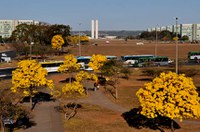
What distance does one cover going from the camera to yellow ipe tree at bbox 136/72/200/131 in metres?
23.0

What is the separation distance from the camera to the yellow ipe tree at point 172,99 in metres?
23.0

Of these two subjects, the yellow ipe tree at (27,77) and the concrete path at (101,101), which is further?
the concrete path at (101,101)

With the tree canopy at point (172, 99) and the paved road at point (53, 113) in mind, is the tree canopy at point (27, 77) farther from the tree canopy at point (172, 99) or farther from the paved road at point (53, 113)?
the tree canopy at point (172, 99)

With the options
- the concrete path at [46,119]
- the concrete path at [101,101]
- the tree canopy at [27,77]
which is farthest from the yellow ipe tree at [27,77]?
the concrete path at [101,101]

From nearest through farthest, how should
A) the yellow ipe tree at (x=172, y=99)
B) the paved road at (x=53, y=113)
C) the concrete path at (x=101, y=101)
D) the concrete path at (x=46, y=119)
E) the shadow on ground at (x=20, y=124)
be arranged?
the yellow ipe tree at (x=172, y=99) < the shadow on ground at (x=20, y=124) < the concrete path at (x=46, y=119) < the paved road at (x=53, y=113) < the concrete path at (x=101, y=101)

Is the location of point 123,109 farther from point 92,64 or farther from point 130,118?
point 92,64

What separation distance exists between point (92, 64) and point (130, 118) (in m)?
22.4

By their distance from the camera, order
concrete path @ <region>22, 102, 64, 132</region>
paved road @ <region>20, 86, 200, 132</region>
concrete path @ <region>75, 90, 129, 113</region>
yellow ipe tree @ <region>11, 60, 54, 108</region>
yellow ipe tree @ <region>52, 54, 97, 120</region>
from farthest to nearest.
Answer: concrete path @ <region>75, 90, 129, 113</region>, yellow ipe tree @ <region>11, 60, 54, 108</region>, yellow ipe tree @ <region>52, 54, 97, 120</region>, paved road @ <region>20, 86, 200, 132</region>, concrete path @ <region>22, 102, 64, 132</region>

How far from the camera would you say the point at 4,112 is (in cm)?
2391

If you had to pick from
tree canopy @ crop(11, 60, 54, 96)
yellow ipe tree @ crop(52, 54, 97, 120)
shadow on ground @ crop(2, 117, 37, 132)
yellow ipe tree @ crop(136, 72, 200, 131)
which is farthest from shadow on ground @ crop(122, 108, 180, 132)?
tree canopy @ crop(11, 60, 54, 96)

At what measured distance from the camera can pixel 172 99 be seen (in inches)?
912

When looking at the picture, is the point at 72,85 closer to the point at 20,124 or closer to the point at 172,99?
the point at 20,124

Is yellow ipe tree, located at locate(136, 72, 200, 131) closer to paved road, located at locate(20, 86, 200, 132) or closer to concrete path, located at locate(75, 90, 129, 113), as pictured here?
paved road, located at locate(20, 86, 200, 132)

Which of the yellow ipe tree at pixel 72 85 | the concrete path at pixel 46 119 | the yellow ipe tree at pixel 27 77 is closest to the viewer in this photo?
the concrete path at pixel 46 119
